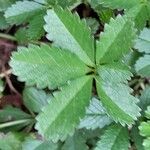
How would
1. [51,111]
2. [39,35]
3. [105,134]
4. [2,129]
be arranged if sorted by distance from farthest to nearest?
[2,129], [39,35], [105,134], [51,111]

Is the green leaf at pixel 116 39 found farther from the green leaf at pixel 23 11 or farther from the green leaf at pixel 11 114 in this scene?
the green leaf at pixel 11 114

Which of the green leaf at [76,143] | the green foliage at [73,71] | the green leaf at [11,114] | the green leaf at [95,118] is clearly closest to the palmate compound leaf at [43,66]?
the green foliage at [73,71]

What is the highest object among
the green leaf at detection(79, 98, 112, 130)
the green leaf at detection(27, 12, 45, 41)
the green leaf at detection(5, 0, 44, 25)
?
A: the green leaf at detection(5, 0, 44, 25)

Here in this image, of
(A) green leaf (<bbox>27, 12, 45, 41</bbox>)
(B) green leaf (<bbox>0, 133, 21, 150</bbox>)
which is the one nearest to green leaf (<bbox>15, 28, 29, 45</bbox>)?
(A) green leaf (<bbox>27, 12, 45, 41</bbox>)

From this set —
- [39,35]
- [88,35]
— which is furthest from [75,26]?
[39,35]

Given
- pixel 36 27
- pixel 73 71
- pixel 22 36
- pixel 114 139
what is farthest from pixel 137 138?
pixel 22 36

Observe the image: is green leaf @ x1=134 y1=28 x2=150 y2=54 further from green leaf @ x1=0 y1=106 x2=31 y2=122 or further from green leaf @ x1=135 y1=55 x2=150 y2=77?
green leaf @ x1=0 y1=106 x2=31 y2=122

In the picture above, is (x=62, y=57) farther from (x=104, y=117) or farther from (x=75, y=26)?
(x=104, y=117)
